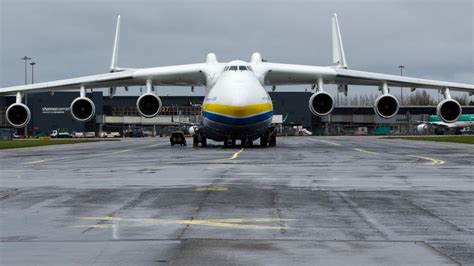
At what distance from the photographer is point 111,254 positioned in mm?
6941

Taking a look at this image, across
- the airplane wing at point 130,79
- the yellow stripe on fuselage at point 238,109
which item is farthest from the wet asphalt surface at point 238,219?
the airplane wing at point 130,79

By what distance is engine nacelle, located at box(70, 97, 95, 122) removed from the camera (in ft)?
113

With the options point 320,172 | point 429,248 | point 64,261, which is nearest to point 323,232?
point 429,248

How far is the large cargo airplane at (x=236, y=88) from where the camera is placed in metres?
31.0

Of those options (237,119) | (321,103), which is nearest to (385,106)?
(321,103)

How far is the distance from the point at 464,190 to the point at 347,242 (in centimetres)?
656

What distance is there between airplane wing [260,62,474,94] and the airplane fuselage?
8.38ft

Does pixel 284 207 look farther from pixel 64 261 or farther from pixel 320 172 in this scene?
pixel 320 172

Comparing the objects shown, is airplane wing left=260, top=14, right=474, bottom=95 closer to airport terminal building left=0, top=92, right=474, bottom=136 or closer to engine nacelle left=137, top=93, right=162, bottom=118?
engine nacelle left=137, top=93, right=162, bottom=118

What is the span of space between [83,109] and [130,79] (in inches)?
121

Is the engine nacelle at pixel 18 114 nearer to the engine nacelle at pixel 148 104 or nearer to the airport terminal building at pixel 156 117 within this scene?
the engine nacelle at pixel 148 104

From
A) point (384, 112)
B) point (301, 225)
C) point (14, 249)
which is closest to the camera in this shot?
point (14, 249)

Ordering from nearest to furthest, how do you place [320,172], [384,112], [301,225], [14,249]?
[14,249], [301,225], [320,172], [384,112]

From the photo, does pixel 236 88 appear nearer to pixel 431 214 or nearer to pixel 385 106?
pixel 385 106
